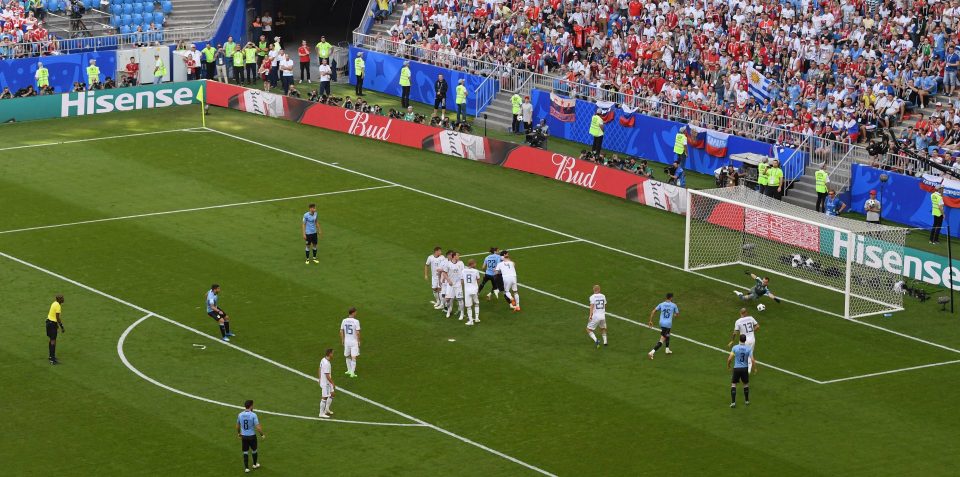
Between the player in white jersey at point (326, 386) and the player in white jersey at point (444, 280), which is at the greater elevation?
the player in white jersey at point (444, 280)

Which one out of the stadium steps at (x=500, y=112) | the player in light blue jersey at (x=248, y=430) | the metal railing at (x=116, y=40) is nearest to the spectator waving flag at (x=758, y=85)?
the stadium steps at (x=500, y=112)

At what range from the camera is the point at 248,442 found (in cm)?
3120

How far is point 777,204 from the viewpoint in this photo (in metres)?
46.8

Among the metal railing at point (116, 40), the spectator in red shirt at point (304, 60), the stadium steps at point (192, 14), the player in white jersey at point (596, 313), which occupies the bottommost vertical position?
the player in white jersey at point (596, 313)

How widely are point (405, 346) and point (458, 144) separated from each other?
21.5 metres

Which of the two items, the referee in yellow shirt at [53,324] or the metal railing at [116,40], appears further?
the metal railing at [116,40]

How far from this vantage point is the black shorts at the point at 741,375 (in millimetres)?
34750

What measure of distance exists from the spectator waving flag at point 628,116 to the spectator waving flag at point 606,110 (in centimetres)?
42

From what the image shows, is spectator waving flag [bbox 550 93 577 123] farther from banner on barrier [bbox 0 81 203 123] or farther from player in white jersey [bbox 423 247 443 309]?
player in white jersey [bbox 423 247 443 309]

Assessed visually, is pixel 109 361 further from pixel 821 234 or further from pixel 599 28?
pixel 599 28

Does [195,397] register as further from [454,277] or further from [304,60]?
[304,60]

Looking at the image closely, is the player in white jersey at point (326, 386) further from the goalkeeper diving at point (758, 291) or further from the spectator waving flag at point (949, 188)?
the spectator waving flag at point (949, 188)

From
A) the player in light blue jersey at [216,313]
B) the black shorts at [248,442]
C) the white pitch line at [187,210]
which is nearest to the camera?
the black shorts at [248,442]

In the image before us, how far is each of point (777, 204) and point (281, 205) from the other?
52.2ft
